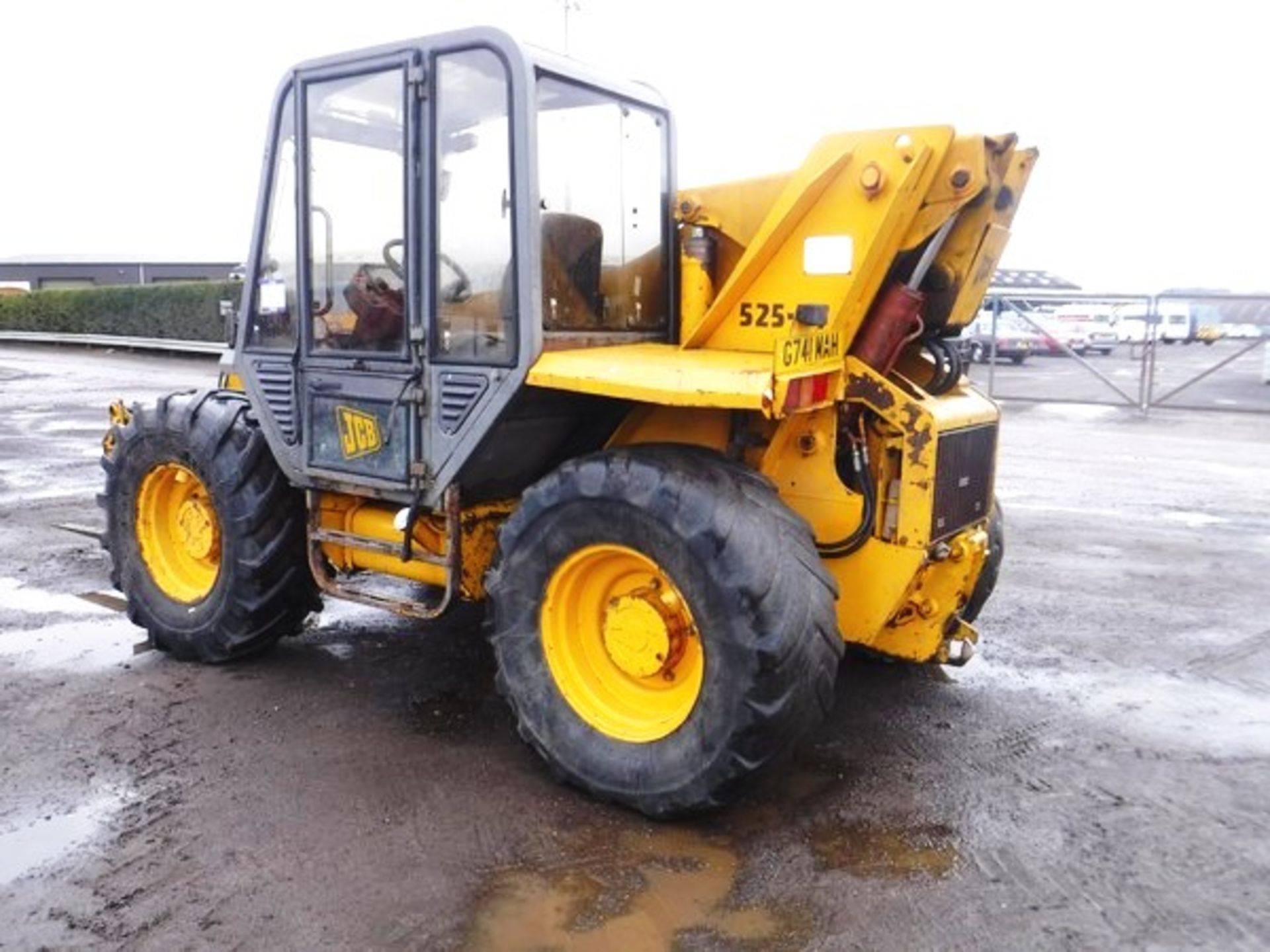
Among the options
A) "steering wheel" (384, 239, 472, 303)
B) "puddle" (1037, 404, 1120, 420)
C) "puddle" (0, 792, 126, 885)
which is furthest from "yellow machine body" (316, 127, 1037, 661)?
"puddle" (1037, 404, 1120, 420)

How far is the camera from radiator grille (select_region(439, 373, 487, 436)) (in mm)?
4230

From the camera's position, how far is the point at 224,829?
3740 mm

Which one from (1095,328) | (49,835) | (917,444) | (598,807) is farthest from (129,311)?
(917,444)

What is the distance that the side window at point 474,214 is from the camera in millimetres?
4195

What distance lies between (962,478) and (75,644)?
4371 millimetres

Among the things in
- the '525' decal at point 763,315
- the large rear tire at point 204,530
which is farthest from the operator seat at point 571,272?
the large rear tire at point 204,530

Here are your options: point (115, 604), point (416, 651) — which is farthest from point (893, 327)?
point (115, 604)

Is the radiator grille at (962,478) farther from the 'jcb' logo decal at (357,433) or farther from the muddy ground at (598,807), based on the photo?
the 'jcb' logo decal at (357,433)

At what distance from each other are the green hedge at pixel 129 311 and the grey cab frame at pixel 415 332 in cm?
2221

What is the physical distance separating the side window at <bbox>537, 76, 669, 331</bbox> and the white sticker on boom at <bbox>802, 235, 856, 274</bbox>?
3.01ft

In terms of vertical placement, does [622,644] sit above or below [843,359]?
below

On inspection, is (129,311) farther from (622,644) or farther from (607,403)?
(622,644)

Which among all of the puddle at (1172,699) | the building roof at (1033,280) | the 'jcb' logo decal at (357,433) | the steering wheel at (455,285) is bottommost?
the puddle at (1172,699)

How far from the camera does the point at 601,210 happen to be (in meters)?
4.66
